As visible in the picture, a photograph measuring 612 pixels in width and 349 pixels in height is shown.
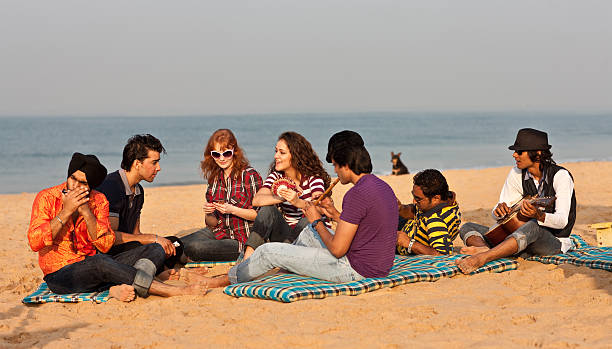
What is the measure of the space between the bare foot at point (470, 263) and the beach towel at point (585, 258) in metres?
0.74

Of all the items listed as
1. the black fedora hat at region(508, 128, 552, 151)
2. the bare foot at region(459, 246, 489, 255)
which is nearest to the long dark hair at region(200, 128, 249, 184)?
the bare foot at region(459, 246, 489, 255)

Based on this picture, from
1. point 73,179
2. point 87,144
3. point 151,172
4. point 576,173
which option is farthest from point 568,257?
point 87,144

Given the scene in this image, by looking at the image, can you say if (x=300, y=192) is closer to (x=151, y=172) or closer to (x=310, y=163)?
(x=310, y=163)

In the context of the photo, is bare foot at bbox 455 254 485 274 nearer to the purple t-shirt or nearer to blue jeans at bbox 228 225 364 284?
the purple t-shirt

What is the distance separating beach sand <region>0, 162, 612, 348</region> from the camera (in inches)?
173

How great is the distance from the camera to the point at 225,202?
698cm

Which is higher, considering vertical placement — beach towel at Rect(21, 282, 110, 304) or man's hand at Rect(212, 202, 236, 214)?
man's hand at Rect(212, 202, 236, 214)

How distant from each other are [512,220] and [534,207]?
299mm

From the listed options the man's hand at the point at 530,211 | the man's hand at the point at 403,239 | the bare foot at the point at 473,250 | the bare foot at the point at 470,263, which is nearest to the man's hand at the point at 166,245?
the man's hand at the point at 403,239

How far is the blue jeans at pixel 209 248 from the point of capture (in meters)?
Answer: 7.13

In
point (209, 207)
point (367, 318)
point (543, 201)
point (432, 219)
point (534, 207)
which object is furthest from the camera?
point (209, 207)

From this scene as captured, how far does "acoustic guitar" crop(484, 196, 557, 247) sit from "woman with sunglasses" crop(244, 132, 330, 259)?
1.76 metres

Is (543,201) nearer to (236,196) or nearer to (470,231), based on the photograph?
(470,231)

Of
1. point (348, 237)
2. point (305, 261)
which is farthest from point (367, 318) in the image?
point (305, 261)
